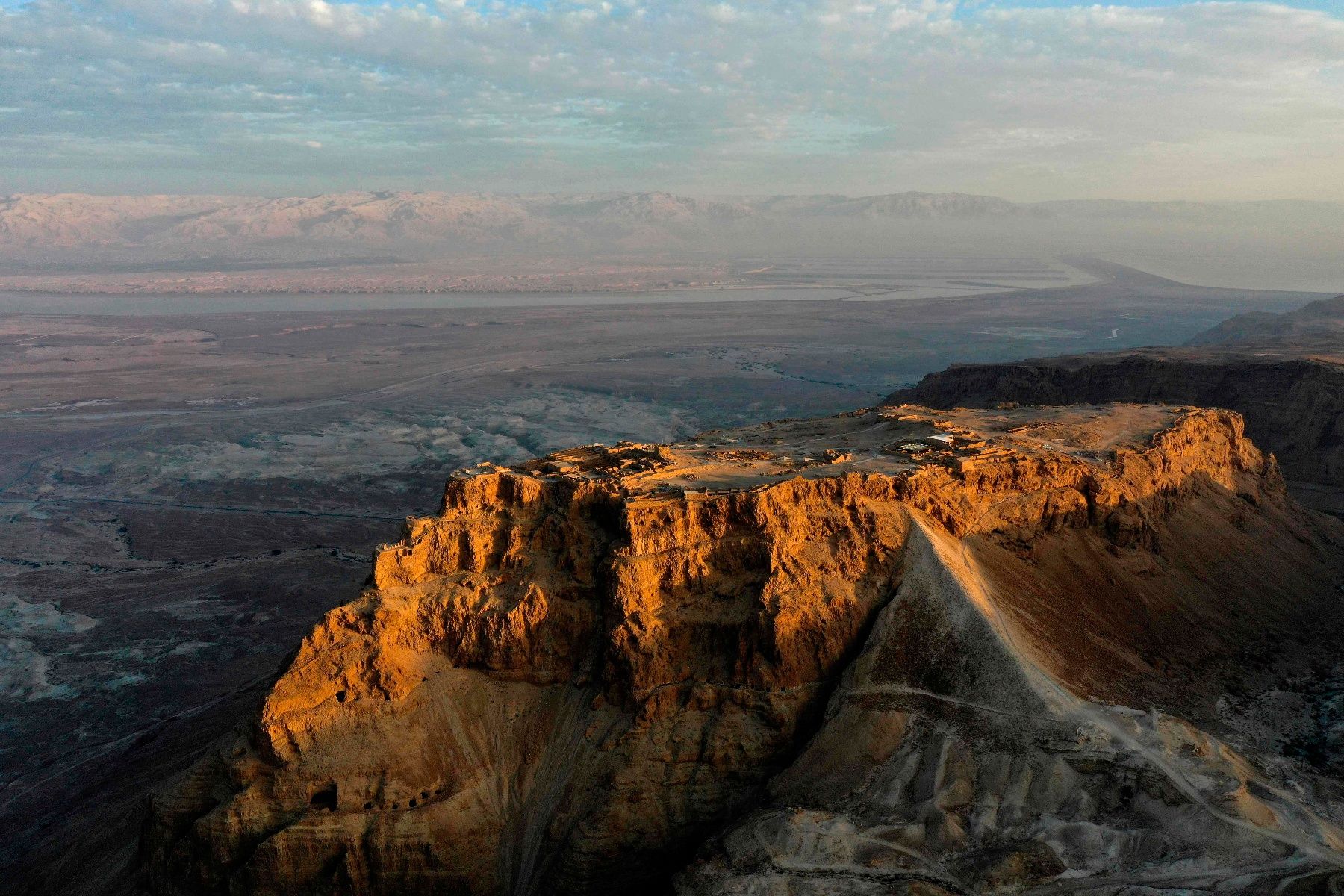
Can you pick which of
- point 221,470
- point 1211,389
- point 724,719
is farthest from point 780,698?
point 221,470

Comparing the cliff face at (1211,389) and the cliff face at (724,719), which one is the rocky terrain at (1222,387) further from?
the cliff face at (724,719)

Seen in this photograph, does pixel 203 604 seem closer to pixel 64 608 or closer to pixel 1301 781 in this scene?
pixel 64 608

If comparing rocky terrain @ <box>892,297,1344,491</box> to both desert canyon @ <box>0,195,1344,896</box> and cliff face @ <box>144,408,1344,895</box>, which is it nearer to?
desert canyon @ <box>0,195,1344,896</box>

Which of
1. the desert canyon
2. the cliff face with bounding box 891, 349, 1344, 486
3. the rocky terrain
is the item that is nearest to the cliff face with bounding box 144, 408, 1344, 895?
the desert canyon

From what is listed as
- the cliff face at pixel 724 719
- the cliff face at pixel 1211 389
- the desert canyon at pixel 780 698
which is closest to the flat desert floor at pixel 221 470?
the desert canyon at pixel 780 698

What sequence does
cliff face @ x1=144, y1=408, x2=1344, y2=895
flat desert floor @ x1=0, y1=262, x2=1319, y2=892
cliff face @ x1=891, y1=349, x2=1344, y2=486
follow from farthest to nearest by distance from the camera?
cliff face @ x1=891, y1=349, x2=1344, y2=486, flat desert floor @ x1=0, y1=262, x2=1319, y2=892, cliff face @ x1=144, y1=408, x2=1344, y2=895
